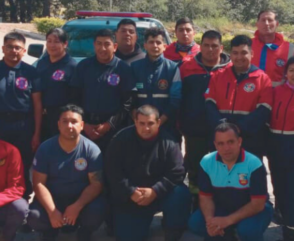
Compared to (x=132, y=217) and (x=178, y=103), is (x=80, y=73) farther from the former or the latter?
(x=132, y=217)

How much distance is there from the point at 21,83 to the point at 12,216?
1.26 metres

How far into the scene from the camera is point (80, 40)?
729cm

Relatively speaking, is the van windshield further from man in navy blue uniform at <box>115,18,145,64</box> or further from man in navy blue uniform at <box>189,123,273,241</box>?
man in navy blue uniform at <box>189,123,273,241</box>

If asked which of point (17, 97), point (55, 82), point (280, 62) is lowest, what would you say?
point (17, 97)

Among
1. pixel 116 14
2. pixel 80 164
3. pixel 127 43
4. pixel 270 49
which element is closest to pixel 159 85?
pixel 127 43

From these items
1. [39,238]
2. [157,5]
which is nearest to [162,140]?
[39,238]

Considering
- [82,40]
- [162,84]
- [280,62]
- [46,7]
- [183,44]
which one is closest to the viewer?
[162,84]

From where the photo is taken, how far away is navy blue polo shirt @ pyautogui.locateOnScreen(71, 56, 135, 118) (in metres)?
4.87

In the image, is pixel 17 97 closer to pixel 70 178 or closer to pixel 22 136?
pixel 22 136

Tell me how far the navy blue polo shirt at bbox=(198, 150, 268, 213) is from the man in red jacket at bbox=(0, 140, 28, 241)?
156 centimetres

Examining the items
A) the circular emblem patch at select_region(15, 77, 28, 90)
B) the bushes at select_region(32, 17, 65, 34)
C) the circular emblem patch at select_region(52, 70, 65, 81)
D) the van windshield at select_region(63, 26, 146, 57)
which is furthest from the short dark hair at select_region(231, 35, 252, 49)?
the bushes at select_region(32, 17, 65, 34)

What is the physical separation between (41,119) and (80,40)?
257 cm

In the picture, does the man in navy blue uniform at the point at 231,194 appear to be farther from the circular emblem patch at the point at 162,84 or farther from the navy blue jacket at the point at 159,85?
the circular emblem patch at the point at 162,84

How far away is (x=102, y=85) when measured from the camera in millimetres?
4863
